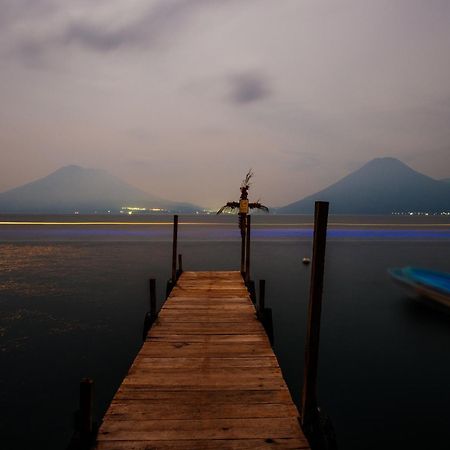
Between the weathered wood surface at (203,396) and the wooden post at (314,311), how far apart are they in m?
0.29

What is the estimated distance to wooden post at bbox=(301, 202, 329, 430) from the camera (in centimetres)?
489

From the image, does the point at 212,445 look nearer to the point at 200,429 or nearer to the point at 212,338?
the point at 200,429

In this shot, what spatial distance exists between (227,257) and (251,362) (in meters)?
32.4

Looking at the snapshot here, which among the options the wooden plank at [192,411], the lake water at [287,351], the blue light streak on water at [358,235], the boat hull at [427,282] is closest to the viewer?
the wooden plank at [192,411]

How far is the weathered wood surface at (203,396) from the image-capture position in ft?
14.9

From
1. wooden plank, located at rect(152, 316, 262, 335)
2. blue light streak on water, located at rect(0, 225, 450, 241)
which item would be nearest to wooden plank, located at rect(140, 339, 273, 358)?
wooden plank, located at rect(152, 316, 262, 335)

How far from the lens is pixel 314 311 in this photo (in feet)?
16.9

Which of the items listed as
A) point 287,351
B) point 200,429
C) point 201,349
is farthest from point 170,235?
point 200,429

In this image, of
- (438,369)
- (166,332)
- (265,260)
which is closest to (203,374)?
(166,332)

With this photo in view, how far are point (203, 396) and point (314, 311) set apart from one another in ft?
7.46

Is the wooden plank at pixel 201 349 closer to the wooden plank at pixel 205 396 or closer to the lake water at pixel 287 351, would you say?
the wooden plank at pixel 205 396

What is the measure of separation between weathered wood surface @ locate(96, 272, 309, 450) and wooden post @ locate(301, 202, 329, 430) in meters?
0.29

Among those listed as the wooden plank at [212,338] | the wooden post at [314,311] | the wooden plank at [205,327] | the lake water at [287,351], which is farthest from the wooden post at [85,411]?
the wooden plank at [205,327]

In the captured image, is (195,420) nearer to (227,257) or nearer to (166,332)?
(166,332)
